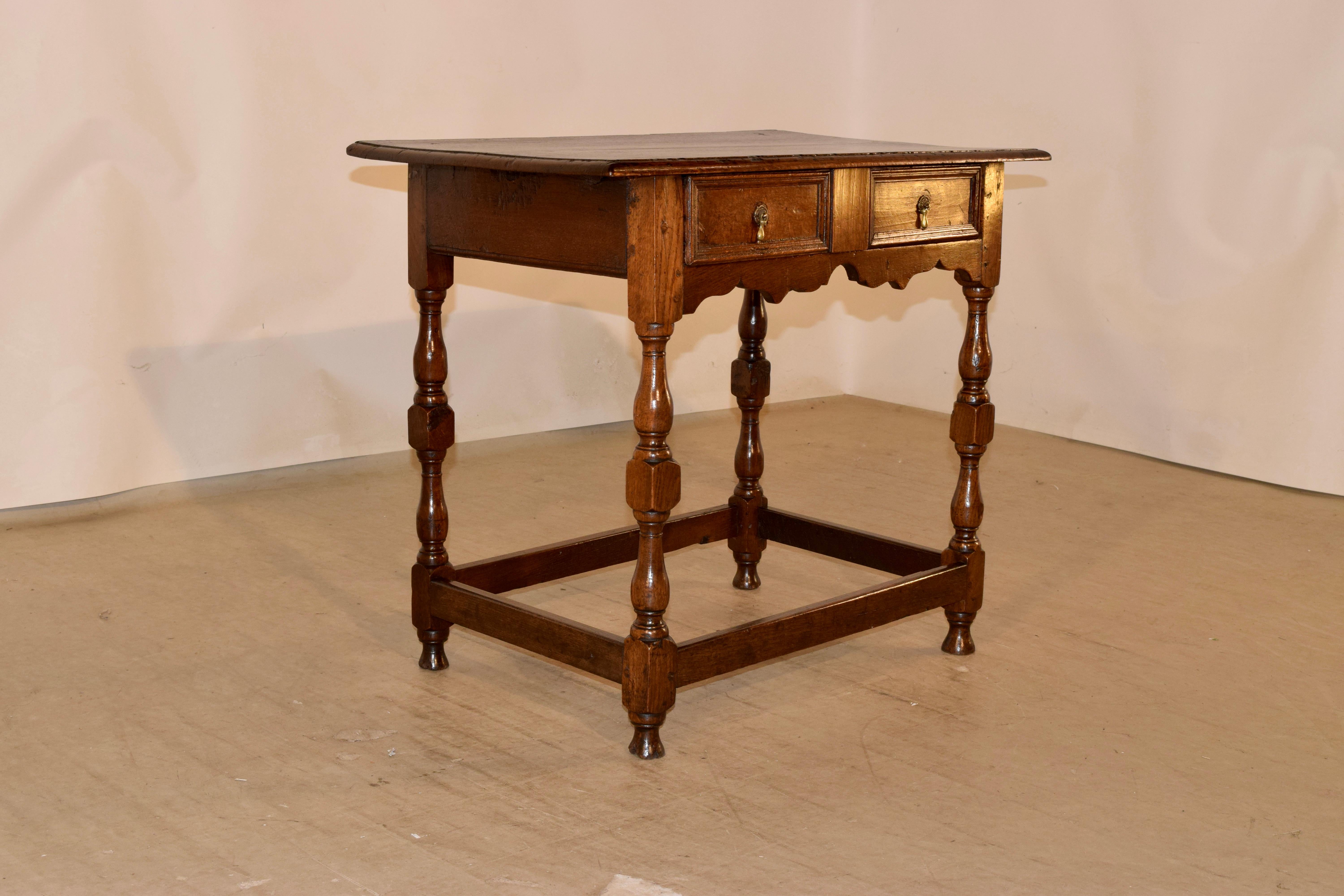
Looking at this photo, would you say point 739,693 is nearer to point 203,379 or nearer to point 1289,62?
point 203,379

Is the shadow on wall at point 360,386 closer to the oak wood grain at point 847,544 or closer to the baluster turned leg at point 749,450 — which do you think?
the baluster turned leg at point 749,450

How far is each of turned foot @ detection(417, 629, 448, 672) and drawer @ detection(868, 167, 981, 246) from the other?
1.19 metres

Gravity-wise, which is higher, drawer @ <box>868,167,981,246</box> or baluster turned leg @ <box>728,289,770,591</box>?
drawer @ <box>868,167,981,246</box>

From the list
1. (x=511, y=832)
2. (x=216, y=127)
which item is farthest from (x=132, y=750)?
(x=216, y=127)

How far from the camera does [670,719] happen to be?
2.69 m

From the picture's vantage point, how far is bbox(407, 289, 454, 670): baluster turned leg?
284 cm

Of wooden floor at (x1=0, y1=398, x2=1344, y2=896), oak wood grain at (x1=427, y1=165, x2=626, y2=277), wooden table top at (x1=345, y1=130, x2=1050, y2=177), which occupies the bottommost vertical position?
wooden floor at (x1=0, y1=398, x2=1344, y2=896)

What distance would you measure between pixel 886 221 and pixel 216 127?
252 cm

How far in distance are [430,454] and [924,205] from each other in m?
1.12

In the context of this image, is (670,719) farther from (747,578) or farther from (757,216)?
(757,216)

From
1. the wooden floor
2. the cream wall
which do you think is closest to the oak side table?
the wooden floor

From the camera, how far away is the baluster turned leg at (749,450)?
133 inches

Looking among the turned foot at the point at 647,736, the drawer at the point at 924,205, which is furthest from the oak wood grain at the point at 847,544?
the turned foot at the point at 647,736

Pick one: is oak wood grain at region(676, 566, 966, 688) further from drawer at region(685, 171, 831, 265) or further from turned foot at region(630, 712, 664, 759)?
drawer at region(685, 171, 831, 265)
